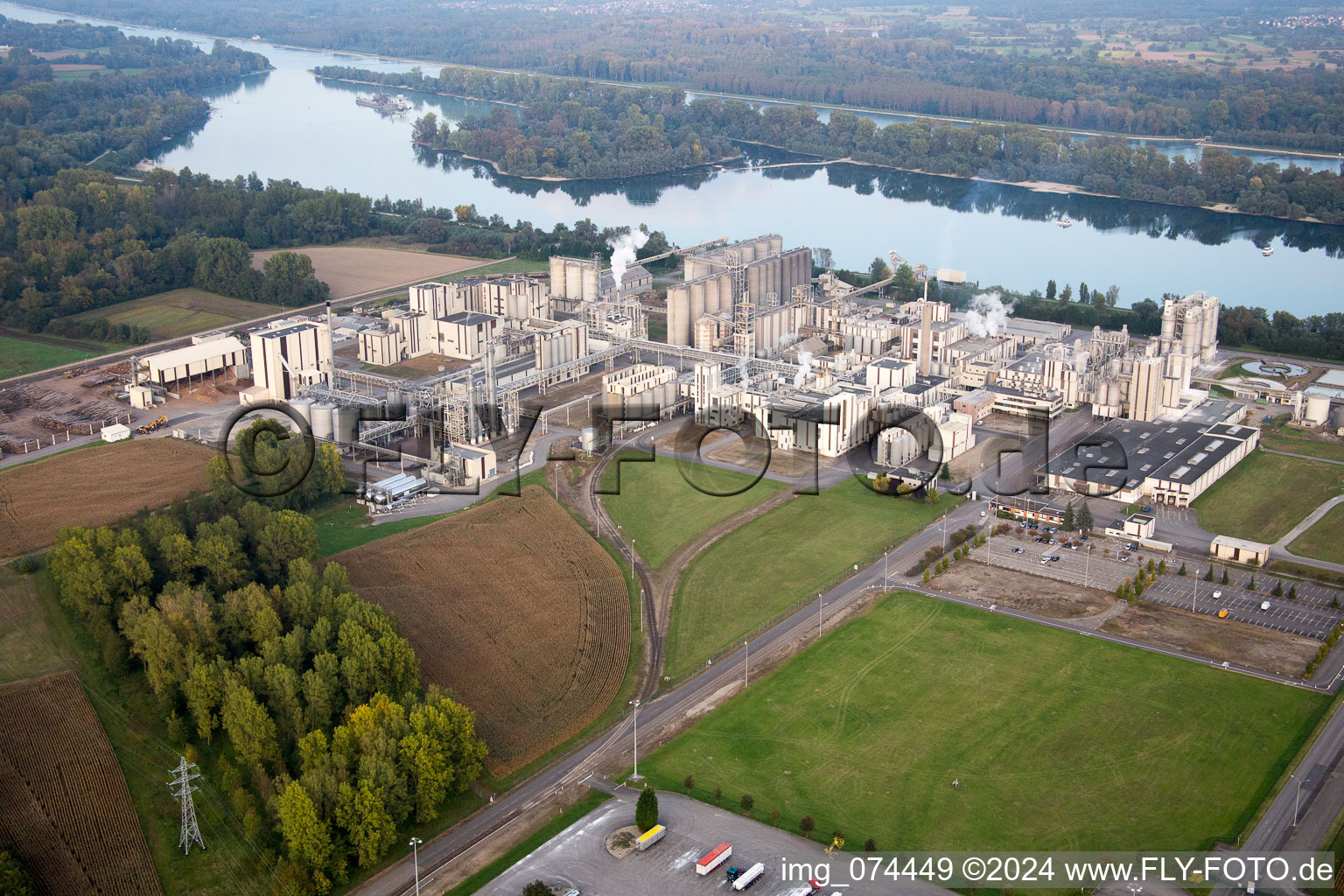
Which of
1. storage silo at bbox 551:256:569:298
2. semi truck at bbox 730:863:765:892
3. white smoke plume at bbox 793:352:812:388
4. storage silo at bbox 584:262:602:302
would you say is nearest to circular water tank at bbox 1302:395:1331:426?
white smoke plume at bbox 793:352:812:388

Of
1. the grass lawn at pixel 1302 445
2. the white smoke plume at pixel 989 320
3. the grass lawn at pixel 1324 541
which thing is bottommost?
the grass lawn at pixel 1324 541

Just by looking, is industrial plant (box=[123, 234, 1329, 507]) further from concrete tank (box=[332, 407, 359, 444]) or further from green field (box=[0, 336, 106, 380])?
green field (box=[0, 336, 106, 380])

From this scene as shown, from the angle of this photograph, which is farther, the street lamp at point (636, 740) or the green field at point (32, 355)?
the green field at point (32, 355)

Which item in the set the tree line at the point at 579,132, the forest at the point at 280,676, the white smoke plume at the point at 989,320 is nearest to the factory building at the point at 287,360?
the forest at the point at 280,676

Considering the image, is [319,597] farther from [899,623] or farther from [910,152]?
[910,152]

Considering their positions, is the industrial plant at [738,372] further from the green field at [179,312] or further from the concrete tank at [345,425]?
the green field at [179,312]

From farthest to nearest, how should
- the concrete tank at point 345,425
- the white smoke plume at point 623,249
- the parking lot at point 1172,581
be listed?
the white smoke plume at point 623,249 < the concrete tank at point 345,425 < the parking lot at point 1172,581
